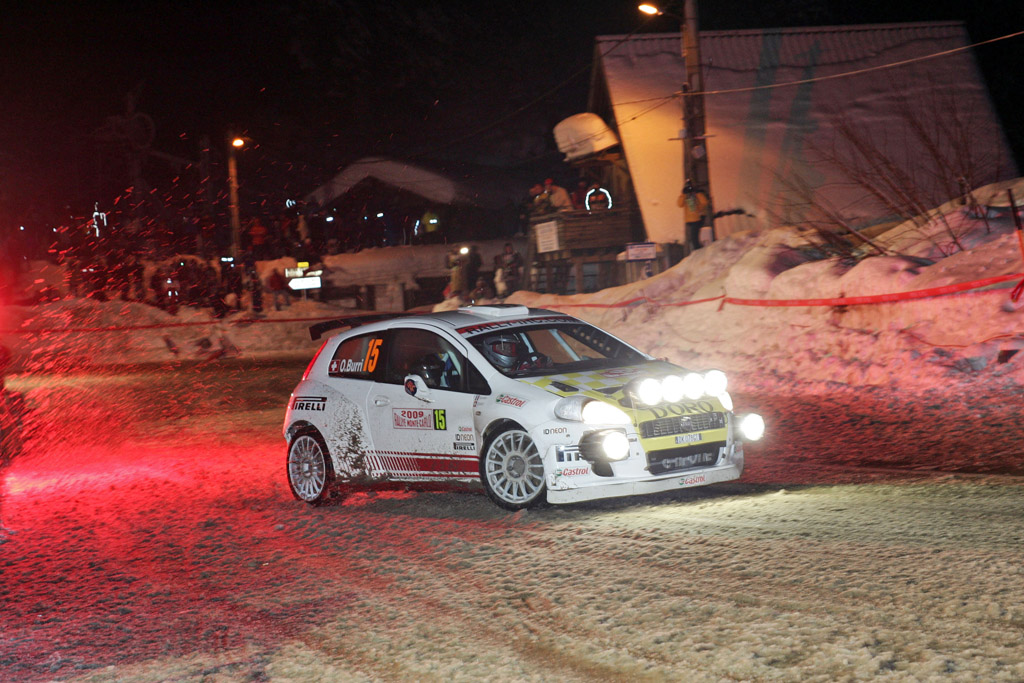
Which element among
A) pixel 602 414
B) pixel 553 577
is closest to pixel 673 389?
pixel 602 414

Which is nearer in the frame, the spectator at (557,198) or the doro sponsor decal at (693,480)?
the doro sponsor decal at (693,480)

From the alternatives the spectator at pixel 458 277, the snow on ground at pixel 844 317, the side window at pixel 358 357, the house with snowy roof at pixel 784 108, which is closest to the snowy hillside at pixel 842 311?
the snow on ground at pixel 844 317

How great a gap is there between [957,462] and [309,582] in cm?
542

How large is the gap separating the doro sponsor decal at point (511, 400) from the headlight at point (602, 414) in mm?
482

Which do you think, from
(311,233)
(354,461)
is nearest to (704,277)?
(354,461)

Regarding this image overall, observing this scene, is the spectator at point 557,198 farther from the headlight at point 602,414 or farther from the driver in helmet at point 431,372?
the headlight at point 602,414

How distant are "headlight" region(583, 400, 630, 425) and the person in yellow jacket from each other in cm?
1373

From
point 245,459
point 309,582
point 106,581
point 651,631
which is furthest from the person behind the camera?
point 245,459

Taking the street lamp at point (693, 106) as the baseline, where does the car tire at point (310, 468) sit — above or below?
below

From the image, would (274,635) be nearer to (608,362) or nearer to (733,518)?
(733,518)

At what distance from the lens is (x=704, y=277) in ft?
59.6

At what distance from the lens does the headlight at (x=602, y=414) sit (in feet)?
22.3

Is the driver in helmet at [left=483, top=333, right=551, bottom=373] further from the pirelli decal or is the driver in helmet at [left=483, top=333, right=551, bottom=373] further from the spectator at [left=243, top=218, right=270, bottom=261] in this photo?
the spectator at [left=243, top=218, right=270, bottom=261]

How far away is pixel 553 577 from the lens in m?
5.41
